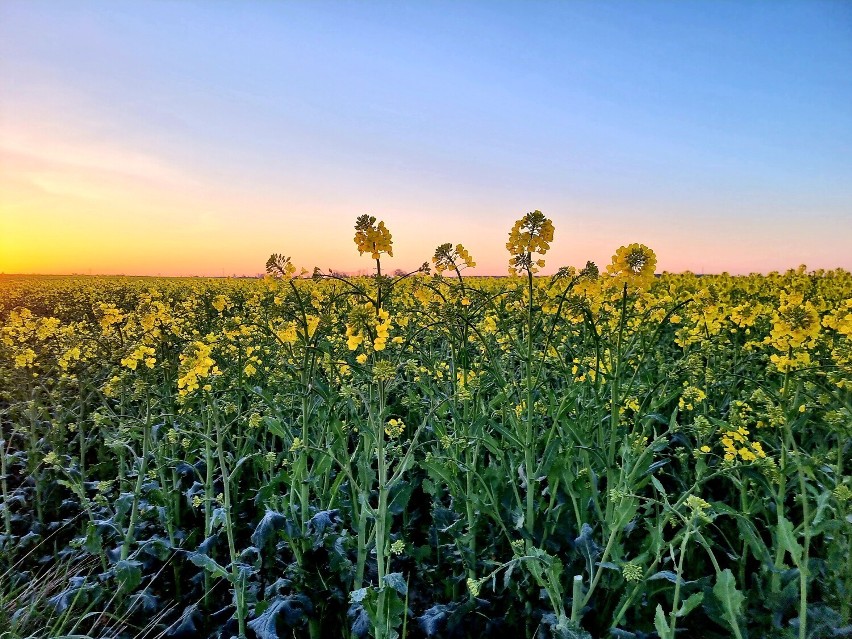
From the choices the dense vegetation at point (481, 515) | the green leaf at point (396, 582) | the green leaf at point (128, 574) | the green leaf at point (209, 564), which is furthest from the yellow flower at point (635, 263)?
the green leaf at point (128, 574)

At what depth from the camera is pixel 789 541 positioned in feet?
8.26

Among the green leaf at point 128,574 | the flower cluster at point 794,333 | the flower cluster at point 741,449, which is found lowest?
the green leaf at point 128,574

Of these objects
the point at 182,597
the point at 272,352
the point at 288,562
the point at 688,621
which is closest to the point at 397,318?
the point at 272,352

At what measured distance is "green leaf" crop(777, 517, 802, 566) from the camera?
249 centimetres

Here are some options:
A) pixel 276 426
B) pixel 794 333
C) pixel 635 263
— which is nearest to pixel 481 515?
pixel 276 426

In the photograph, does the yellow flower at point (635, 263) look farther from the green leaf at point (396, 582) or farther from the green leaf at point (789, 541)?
the green leaf at point (396, 582)

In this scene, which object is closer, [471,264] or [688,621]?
[688,621]

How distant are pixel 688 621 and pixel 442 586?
4.78 feet

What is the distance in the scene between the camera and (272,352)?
488 cm

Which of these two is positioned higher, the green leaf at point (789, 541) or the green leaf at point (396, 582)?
the green leaf at point (789, 541)

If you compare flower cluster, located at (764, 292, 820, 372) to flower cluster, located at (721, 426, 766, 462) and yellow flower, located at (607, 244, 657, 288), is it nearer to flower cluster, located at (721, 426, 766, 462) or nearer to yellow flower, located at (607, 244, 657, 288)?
flower cluster, located at (721, 426, 766, 462)

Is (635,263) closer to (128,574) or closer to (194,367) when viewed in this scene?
(194,367)

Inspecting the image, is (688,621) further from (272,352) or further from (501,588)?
(272,352)

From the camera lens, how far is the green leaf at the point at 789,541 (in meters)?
2.49
